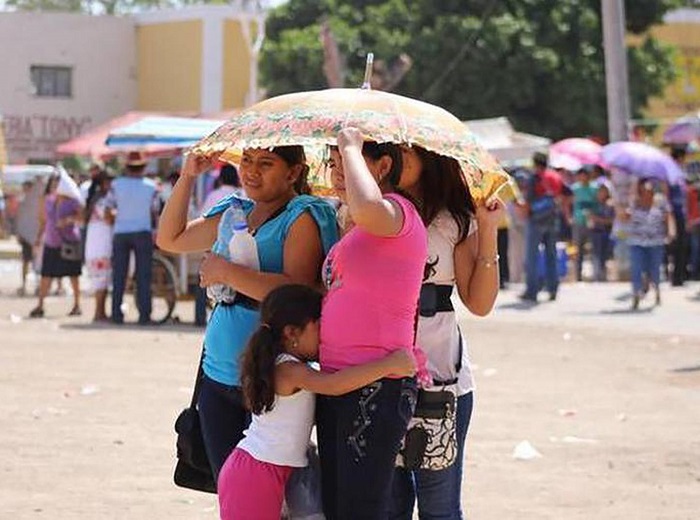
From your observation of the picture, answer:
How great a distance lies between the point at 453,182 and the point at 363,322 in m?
0.70

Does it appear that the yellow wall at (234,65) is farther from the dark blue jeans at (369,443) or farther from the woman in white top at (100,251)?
the dark blue jeans at (369,443)

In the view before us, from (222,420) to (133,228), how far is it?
37.3 feet

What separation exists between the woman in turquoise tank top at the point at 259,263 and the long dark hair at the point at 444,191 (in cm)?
32

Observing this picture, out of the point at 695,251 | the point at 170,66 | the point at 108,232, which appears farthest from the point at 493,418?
the point at 170,66

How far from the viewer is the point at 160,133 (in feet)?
65.0

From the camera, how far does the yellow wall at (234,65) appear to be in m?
51.8

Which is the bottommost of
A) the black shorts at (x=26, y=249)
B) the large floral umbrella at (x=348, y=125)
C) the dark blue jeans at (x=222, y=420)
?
the black shorts at (x=26, y=249)

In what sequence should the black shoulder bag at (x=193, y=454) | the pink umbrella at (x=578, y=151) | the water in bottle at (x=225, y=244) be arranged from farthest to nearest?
the pink umbrella at (x=578, y=151), the black shoulder bag at (x=193, y=454), the water in bottle at (x=225, y=244)

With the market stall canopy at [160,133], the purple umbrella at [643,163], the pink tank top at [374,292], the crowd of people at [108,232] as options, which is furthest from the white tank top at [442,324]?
the purple umbrella at [643,163]

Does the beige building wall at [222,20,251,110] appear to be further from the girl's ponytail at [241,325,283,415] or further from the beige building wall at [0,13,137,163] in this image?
A: the girl's ponytail at [241,325,283,415]

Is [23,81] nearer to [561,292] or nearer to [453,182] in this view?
[561,292]

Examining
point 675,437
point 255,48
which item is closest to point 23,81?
point 255,48

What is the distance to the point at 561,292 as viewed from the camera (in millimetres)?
21938

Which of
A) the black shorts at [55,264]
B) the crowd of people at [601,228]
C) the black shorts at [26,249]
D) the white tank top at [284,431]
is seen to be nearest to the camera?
the white tank top at [284,431]
